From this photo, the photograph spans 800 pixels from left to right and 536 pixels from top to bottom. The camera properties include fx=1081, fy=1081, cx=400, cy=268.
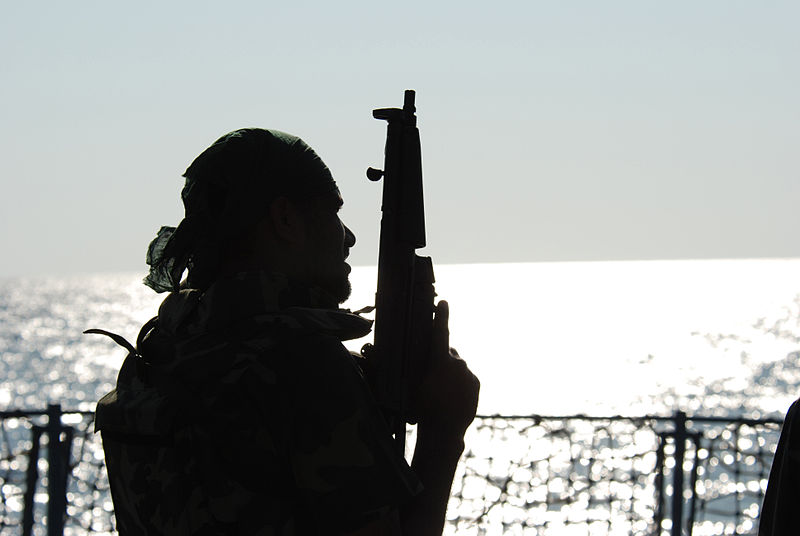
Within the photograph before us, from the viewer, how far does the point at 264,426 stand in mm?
2041

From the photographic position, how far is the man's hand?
2.46 meters

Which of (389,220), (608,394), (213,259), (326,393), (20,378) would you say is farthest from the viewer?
(20,378)

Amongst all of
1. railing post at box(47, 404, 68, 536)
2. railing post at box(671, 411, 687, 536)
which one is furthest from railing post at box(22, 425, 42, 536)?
railing post at box(671, 411, 687, 536)

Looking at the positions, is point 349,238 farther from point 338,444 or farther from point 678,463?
point 678,463

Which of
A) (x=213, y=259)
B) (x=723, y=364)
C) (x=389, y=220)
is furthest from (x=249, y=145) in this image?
(x=723, y=364)

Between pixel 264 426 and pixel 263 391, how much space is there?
0.23 feet

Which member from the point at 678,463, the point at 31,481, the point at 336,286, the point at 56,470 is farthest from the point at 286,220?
the point at 31,481

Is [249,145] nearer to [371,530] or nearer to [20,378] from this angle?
[371,530]

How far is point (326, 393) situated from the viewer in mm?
1994

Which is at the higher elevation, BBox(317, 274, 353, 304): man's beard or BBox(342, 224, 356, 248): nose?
BBox(342, 224, 356, 248): nose

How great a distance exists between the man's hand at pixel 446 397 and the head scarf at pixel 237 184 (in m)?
0.51

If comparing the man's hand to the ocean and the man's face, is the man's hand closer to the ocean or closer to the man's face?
the man's face

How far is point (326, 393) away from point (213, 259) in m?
0.47

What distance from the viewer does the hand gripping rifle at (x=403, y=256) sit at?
2523 millimetres
